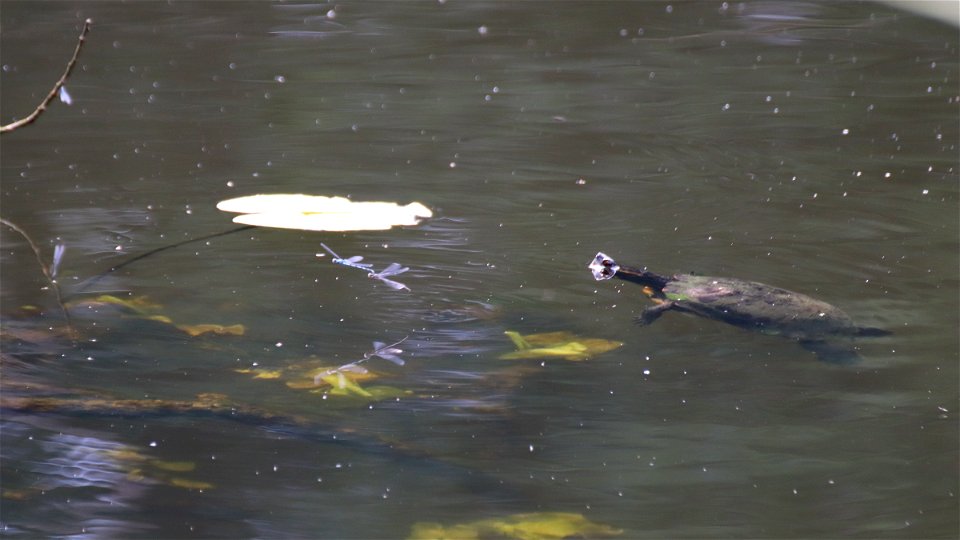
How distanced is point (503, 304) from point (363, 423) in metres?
0.53

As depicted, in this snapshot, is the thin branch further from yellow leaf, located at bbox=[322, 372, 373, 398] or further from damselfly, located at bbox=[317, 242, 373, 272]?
yellow leaf, located at bbox=[322, 372, 373, 398]

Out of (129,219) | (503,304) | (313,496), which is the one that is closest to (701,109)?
(503,304)

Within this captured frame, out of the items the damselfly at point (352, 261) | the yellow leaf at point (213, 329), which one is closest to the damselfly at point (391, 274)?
the damselfly at point (352, 261)

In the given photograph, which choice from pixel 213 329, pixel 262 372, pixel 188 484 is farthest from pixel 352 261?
pixel 188 484

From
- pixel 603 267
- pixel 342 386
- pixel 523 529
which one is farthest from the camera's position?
pixel 603 267

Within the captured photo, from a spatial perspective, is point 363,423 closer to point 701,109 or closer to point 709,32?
point 701,109

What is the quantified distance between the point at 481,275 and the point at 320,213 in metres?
0.48

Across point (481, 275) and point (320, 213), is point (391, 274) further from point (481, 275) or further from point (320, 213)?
point (320, 213)

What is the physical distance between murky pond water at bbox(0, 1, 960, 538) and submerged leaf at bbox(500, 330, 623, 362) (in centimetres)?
3

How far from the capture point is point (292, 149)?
3170 mm

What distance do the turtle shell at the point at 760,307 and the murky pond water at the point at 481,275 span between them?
0.13 ft

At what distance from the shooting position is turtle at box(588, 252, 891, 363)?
205 centimetres

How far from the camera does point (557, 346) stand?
6.74 ft

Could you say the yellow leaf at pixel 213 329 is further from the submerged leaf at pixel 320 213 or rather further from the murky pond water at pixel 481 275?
the submerged leaf at pixel 320 213
